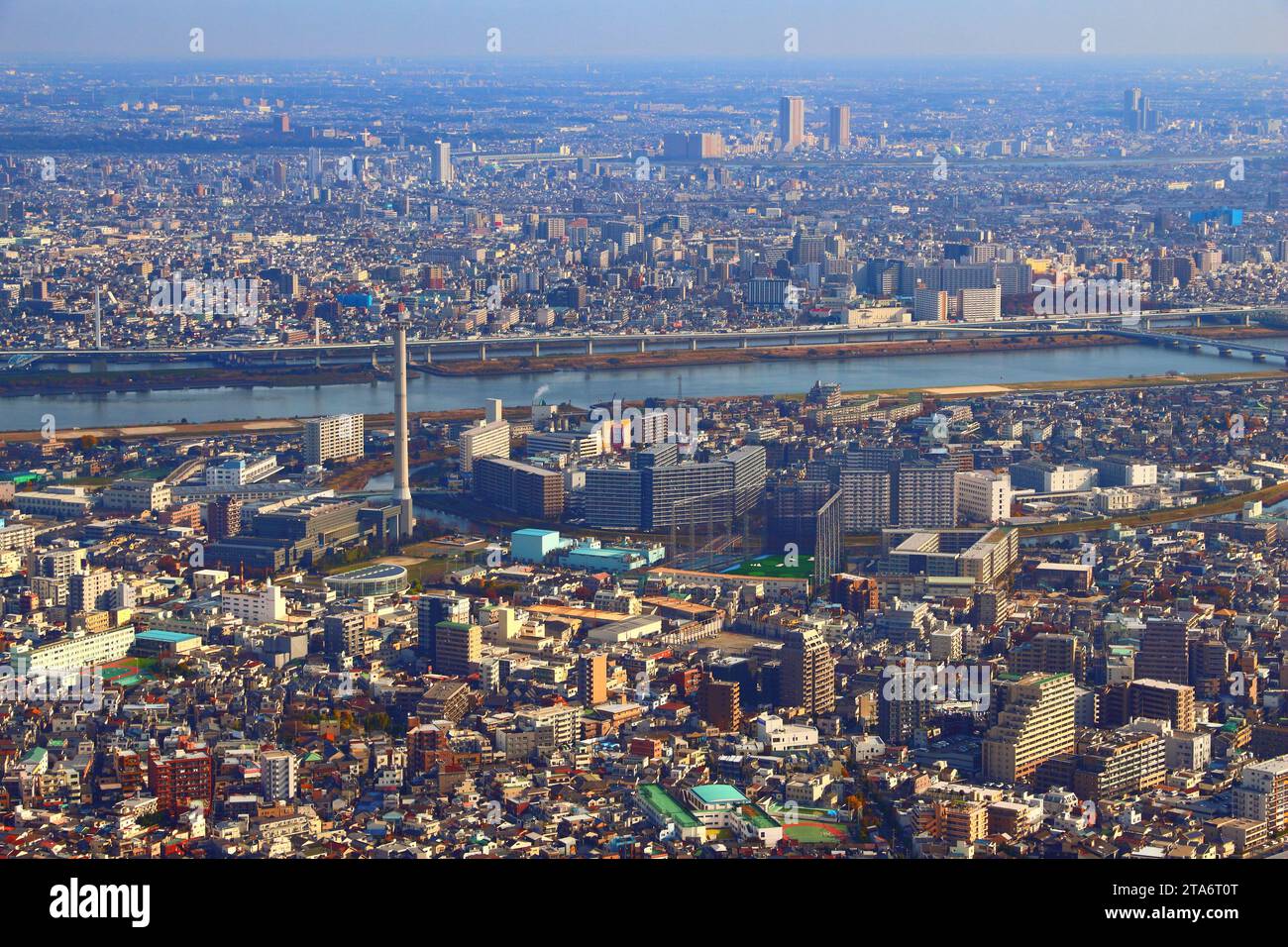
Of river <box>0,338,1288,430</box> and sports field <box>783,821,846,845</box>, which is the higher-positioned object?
sports field <box>783,821,846,845</box>

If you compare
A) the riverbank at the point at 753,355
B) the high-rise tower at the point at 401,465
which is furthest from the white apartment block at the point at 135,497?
the riverbank at the point at 753,355

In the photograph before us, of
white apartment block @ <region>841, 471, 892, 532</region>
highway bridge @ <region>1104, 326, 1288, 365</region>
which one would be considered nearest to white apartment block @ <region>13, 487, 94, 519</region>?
white apartment block @ <region>841, 471, 892, 532</region>

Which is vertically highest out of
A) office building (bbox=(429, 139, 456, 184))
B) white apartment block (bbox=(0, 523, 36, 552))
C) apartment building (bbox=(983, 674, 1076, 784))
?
office building (bbox=(429, 139, 456, 184))

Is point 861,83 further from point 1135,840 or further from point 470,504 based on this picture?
point 1135,840

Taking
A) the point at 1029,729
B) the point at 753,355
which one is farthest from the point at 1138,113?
the point at 1029,729

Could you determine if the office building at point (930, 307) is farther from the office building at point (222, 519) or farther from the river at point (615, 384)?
the office building at point (222, 519)

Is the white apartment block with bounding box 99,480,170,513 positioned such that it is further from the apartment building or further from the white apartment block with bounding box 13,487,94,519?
the apartment building
